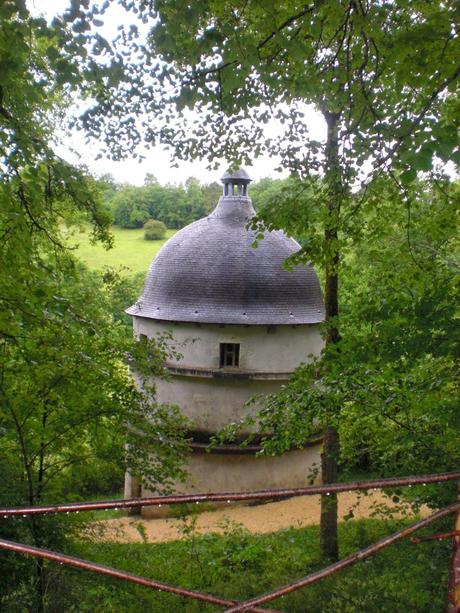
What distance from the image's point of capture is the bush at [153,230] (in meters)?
48.7

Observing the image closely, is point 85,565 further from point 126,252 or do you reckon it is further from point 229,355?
point 126,252

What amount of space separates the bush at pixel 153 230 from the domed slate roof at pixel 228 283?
32.5 meters

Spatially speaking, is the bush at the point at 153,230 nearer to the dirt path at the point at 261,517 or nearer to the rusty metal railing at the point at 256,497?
the dirt path at the point at 261,517

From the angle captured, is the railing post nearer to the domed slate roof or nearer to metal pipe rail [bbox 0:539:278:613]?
metal pipe rail [bbox 0:539:278:613]

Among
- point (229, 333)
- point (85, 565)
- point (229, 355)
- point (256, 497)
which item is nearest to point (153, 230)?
point (229, 355)

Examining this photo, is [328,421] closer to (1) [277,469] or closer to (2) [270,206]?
(2) [270,206]

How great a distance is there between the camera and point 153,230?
48.7 metres

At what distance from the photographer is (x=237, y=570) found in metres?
9.38

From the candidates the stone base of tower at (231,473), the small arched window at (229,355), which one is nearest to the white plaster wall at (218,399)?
the small arched window at (229,355)

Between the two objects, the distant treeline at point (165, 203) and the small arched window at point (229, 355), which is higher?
the distant treeline at point (165, 203)

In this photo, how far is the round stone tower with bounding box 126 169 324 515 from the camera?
15.3 m

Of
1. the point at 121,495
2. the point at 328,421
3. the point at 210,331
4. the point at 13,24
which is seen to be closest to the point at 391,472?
the point at 328,421

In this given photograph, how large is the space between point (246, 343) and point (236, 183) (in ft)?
18.0

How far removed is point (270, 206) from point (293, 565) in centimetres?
723
